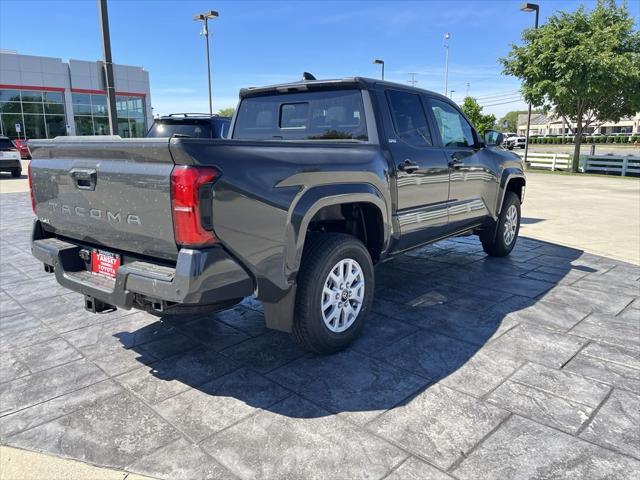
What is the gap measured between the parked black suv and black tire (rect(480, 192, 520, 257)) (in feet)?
14.9

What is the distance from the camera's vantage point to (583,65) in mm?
19500

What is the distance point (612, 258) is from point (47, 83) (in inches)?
1610

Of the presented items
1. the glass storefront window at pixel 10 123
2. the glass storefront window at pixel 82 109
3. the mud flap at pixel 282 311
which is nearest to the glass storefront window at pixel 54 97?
the glass storefront window at pixel 82 109

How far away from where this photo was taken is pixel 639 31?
65.9 feet

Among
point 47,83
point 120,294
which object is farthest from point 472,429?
point 47,83

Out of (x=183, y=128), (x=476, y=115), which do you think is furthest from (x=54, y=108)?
(x=183, y=128)

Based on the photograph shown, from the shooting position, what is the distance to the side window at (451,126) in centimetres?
486

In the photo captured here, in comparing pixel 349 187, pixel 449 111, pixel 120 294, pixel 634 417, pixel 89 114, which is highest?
pixel 89 114

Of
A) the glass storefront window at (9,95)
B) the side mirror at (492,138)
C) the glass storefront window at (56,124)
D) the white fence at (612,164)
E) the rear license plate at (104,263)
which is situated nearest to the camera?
the rear license plate at (104,263)

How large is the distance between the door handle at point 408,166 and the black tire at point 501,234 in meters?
2.40

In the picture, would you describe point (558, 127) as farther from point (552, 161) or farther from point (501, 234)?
point (501, 234)

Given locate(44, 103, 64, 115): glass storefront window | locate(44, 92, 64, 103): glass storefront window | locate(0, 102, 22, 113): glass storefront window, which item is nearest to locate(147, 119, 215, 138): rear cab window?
locate(0, 102, 22, 113): glass storefront window

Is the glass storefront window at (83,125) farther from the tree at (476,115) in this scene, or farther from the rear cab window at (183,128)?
the rear cab window at (183,128)

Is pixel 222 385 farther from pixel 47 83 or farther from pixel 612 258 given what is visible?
pixel 47 83
